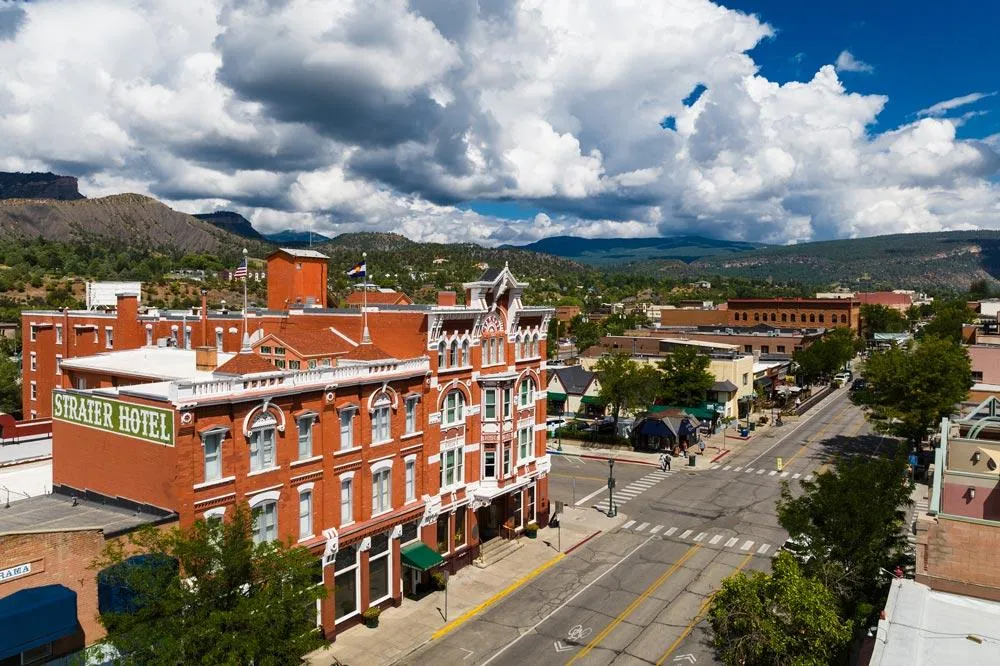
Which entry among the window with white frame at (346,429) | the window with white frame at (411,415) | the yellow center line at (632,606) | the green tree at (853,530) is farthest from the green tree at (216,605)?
the green tree at (853,530)

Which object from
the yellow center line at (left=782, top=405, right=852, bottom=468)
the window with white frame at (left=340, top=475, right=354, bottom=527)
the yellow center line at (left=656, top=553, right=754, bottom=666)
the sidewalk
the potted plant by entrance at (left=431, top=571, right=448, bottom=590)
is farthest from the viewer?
the yellow center line at (left=782, top=405, right=852, bottom=468)

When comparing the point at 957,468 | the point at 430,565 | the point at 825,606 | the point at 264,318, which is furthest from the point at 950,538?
the point at 264,318

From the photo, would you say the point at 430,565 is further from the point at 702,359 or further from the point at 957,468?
the point at 702,359

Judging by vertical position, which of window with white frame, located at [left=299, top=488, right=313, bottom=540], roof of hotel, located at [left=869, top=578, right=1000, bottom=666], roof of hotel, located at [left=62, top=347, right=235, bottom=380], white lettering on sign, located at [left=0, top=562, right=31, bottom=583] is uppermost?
roof of hotel, located at [left=62, top=347, right=235, bottom=380]

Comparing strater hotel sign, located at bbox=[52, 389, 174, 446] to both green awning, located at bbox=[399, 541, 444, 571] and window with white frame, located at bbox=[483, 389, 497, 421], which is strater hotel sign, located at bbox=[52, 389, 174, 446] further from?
window with white frame, located at bbox=[483, 389, 497, 421]

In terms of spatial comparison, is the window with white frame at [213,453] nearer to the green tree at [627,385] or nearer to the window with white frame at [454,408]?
the window with white frame at [454,408]

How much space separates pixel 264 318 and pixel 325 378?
18531mm

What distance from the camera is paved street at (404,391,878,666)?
29734mm

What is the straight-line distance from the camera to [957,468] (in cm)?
3628

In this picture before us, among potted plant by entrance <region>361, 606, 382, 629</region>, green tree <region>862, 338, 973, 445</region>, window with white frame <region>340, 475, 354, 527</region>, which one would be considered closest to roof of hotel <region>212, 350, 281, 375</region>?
window with white frame <region>340, 475, 354, 527</region>

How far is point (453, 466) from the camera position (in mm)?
38438

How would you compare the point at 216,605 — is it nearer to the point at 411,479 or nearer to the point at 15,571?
the point at 15,571

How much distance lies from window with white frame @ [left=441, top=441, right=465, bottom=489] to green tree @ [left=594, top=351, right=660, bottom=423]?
32.0m

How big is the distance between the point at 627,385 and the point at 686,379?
36.4ft
